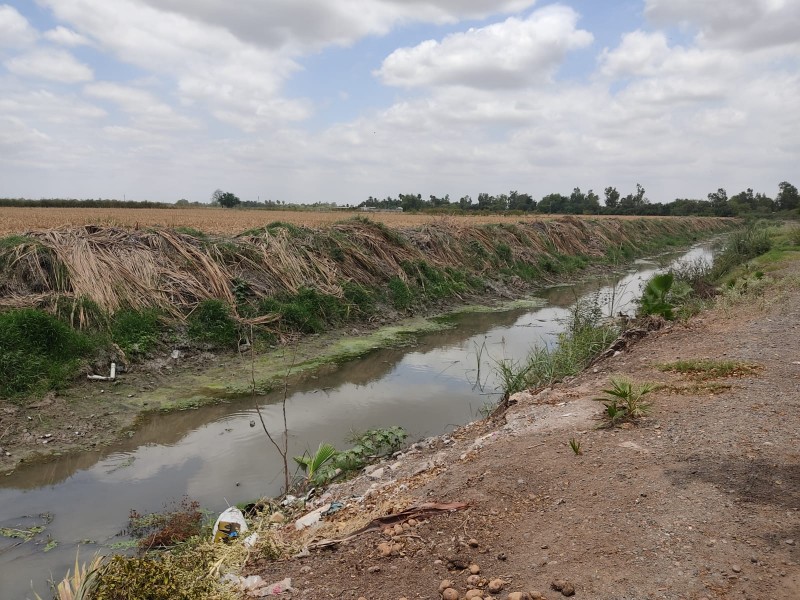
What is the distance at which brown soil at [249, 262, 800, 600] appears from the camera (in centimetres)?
253

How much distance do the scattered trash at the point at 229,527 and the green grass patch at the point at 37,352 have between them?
410 cm

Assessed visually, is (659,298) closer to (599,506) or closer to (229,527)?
(599,506)

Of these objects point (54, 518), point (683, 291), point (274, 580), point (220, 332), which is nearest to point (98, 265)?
point (220, 332)

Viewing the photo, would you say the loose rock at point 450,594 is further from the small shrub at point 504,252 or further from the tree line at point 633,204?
the tree line at point 633,204

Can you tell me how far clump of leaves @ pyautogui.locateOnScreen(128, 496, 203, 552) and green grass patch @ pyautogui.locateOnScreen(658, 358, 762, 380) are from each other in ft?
16.4

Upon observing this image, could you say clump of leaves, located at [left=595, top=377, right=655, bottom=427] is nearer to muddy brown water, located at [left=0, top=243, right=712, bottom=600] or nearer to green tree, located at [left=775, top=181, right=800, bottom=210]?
muddy brown water, located at [left=0, top=243, right=712, bottom=600]

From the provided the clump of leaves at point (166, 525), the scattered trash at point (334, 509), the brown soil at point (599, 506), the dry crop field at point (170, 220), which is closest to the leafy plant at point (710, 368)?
the brown soil at point (599, 506)

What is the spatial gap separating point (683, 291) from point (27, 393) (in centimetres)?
1179

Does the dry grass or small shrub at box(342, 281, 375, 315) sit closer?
small shrub at box(342, 281, 375, 315)

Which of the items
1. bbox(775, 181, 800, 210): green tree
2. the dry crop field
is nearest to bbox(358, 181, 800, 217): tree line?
bbox(775, 181, 800, 210): green tree

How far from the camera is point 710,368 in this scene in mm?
5688

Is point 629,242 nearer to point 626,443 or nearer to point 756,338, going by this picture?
point 756,338

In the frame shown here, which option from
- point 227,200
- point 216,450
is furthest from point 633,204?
point 216,450

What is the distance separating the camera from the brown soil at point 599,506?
8.30ft
